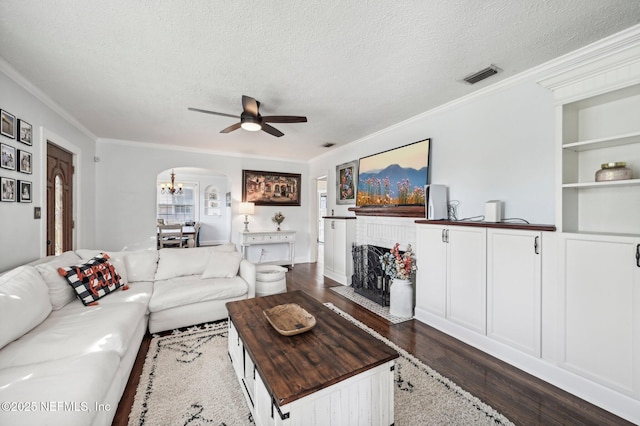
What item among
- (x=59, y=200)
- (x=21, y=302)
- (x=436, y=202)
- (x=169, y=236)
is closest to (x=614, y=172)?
(x=436, y=202)

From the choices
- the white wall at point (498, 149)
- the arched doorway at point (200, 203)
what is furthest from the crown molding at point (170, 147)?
the white wall at point (498, 149)

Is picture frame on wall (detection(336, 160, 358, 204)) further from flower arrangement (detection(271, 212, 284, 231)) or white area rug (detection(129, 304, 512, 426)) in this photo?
white area rug (detection(129, 304, 512, 426))

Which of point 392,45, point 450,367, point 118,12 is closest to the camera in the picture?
point 118,12

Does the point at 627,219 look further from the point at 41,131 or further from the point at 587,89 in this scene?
the point at 41,131

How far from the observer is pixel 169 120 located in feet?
11.9

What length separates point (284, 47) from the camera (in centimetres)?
200

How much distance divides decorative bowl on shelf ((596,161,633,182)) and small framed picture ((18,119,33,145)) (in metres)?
4.94

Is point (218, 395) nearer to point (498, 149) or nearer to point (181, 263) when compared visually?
point (181, 263)

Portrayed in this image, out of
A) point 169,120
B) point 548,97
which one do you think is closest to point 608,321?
point 548,97

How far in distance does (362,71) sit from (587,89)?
1.64m

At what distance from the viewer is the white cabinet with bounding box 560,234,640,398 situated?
5.33 ft

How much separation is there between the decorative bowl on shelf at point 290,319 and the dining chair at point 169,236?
4795mm

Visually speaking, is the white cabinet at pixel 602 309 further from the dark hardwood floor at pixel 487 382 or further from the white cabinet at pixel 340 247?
the white cabinet at pixel 340 247

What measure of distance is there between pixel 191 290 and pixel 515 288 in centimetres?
312
